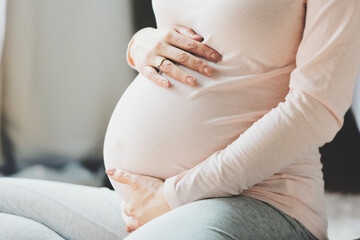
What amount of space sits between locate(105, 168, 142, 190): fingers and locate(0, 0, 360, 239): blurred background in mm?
663

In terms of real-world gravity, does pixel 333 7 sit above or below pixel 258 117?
above

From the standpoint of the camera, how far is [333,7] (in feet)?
2.81

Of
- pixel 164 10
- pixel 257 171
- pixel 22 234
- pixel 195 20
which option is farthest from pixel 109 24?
pixel 257 171

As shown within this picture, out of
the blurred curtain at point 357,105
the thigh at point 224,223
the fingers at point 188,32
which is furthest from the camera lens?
the blurred curtain at point 357,105

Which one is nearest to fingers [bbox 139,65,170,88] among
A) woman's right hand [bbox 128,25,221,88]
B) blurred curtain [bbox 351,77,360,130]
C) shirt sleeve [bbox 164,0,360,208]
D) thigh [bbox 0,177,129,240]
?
woman's right hand [bbox 128,25,221,88]

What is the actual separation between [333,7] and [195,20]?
0.30m

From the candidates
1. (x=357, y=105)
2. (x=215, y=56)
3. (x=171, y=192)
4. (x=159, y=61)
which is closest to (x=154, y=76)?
(x=159, y=61)

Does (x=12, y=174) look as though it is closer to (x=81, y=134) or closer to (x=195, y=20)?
(x=81, y=134)

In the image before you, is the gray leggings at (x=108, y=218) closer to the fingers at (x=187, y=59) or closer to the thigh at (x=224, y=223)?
the thigh at (x=224, y=223)

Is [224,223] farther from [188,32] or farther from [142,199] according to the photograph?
[188,32]

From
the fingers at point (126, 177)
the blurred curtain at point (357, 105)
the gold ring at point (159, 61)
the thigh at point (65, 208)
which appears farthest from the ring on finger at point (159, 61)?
the blurred curtain at point (357, 105)

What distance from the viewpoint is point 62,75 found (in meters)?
1.64

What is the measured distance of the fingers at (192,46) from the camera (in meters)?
0.99

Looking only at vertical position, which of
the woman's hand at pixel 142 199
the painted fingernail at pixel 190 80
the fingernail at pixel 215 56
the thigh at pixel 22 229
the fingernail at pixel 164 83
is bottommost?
the thigh at pixel 22 229
